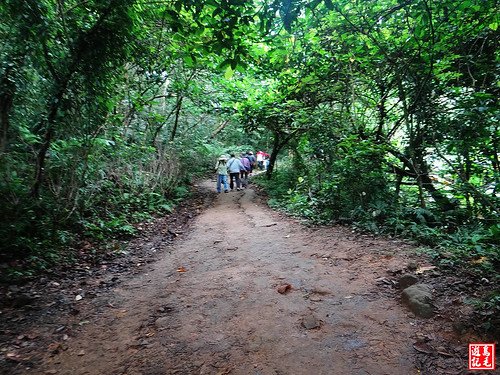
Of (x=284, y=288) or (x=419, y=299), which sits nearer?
(x=419, y=299)

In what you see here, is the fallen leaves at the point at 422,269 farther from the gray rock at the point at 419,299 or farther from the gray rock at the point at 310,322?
the gray rock at the point at 310,322

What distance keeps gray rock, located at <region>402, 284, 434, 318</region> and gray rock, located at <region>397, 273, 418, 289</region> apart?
188 millimetres

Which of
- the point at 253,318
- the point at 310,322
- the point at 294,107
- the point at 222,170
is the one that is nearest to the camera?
the point at 310,322

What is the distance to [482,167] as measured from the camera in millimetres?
5391

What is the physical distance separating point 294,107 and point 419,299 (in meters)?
7.34

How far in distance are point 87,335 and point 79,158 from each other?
3133 millimetres

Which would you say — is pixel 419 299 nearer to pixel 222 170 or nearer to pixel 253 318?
pixel 253 318

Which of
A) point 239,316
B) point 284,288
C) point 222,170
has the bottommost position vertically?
point 239,316

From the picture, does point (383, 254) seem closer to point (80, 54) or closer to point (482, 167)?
point (482, 167)

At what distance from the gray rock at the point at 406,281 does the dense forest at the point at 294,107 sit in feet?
2.34

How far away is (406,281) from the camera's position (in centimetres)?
370

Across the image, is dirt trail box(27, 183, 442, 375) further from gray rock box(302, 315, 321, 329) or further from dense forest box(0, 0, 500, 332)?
dense forest box(0, 0, 500, 332)

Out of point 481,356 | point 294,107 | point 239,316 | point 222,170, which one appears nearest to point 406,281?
point 481,356

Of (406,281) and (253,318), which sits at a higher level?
(406,281)
